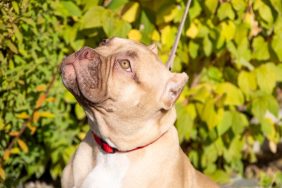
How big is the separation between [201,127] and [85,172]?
213 cm

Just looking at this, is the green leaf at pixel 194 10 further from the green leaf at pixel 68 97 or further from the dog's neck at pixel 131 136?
the dog's neck at pixel 131 136

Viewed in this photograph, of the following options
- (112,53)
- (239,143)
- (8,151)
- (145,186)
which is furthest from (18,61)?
(239,143)

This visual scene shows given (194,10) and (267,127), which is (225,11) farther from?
(267,127)

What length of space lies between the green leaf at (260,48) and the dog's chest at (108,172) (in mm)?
2076

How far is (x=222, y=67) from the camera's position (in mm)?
6348

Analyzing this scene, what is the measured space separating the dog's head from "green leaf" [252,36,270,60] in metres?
1.77

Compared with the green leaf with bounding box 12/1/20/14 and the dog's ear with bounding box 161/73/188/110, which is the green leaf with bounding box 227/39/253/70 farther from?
the green leaf with bounding box 12/1/20/14

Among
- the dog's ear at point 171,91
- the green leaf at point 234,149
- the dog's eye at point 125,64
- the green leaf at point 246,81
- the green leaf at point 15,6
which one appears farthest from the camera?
the green leaf at point 234,149

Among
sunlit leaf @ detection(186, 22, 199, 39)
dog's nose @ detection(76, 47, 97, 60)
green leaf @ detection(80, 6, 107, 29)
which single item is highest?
dog's nose @ detection(76, 47, 97, 60)

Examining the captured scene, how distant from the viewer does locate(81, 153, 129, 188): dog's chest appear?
4.30 m

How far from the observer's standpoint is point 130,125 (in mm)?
4359

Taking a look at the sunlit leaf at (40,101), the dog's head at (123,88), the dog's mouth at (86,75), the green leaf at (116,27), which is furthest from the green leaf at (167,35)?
the dog's mouth at (86,75)

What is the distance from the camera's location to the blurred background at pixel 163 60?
5484mm

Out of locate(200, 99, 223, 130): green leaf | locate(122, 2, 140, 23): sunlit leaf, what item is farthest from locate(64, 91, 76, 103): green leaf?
locate(200, 99, 223, 130): green leaf
